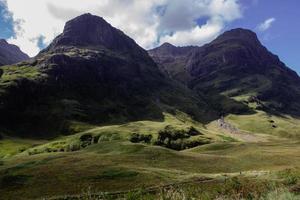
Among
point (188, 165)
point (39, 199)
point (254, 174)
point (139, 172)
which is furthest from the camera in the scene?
point (188, 165)

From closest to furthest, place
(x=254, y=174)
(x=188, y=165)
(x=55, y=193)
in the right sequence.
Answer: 1. (x=55, y=193)
2. (x=254, y=174)
3. (x=188, y=165)

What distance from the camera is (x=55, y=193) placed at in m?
62.2

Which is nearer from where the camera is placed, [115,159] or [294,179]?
[294,179]

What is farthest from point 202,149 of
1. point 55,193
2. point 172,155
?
point 55,193

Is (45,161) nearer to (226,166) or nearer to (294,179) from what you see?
(226,166)

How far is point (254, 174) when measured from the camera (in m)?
67.5

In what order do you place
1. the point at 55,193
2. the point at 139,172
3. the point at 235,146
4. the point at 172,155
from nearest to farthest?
the point at 55,193
the point at 139,172
the point at 172,155
the point at 235,146

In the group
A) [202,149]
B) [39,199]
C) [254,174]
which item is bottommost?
[39,199]

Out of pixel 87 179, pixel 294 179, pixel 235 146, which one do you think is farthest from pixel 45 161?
pixel 235 146

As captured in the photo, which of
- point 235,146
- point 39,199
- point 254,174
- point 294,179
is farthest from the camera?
point 235,146

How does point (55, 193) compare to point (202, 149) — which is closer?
point (55, 193)

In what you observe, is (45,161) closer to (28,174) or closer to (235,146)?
(28,174)

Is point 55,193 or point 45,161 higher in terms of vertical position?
point 45,161

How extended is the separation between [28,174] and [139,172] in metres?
20.9
